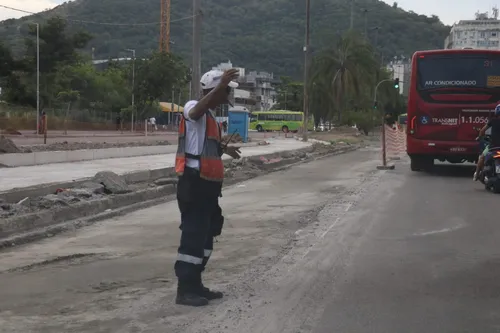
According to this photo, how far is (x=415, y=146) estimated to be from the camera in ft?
62.2

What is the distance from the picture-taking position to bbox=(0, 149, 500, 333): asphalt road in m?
5.16

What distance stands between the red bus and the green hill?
198 ft

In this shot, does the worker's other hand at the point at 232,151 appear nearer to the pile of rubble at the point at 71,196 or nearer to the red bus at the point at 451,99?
the pile of rubble at the point at 71,196

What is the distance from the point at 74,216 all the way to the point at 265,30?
4298 inches

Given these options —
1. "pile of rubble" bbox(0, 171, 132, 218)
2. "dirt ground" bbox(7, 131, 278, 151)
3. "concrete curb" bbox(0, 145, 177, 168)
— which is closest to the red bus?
"pile of rubble" bbox(0, 171, 132, 218)

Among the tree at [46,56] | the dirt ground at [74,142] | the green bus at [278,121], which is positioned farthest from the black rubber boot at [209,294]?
the green bus at [278,121]

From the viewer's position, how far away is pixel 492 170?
1437cm

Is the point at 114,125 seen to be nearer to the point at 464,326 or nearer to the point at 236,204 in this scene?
the point at 236,204

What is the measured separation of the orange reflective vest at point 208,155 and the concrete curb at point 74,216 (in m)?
4.02

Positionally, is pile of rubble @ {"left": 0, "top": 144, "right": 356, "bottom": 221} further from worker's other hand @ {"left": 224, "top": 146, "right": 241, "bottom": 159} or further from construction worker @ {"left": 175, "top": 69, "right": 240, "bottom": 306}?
construction worker @ {"left": 175, "top": 69, "right": 240, "bottom": 306}

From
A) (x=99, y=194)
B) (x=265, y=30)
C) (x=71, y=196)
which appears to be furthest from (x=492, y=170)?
(x=265, y=30)

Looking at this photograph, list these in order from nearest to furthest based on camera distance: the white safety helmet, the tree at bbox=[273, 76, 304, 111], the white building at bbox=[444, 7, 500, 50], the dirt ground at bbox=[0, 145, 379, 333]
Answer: the dirt ground at bbox=[0, 145, 379, 333] < the white safety helmet < the tree at bbox=[273, 76, 304, 111] < the white building at bbox=[444, 7, 500, 50]

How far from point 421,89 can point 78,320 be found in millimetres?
15466

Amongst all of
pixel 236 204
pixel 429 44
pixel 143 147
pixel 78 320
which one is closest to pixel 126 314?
pixel 78 320
